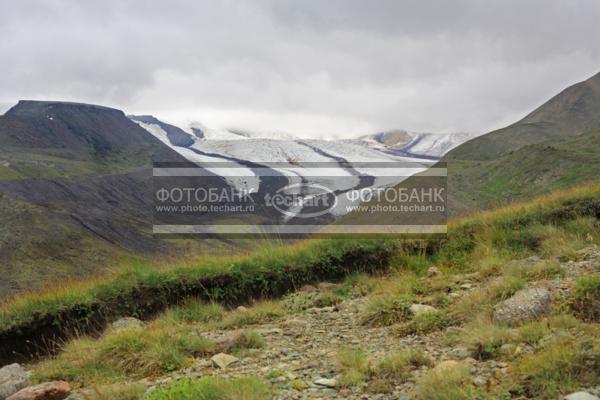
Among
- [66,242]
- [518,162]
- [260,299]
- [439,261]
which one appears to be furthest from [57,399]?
[66,242]

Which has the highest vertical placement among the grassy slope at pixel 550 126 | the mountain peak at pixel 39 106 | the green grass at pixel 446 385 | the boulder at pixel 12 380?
the mountain peak at pixel 39 106

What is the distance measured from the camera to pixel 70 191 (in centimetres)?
7931

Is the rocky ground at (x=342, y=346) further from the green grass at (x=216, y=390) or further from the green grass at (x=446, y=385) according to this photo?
the green grass at (x=216, y=390)

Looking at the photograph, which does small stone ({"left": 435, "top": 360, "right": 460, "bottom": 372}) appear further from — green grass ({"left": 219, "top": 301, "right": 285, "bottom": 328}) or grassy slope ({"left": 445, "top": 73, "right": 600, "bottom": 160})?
grassy slope ({"left": 445, "top": 73, "right": 600, "bottom": 160})

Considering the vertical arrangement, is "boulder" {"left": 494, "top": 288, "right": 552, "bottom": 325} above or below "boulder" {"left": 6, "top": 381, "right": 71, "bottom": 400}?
above

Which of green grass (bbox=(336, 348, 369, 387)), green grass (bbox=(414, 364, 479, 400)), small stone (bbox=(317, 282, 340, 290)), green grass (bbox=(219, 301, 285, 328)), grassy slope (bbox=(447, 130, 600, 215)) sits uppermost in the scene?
grassy slope (bbox=(447, 130, 600, 215))

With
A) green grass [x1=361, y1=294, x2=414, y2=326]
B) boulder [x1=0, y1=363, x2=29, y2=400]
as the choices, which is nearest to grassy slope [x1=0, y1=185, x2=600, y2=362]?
boulder [x1=0, y1=363, x2=29, y2=400]

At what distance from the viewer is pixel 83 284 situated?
845cm

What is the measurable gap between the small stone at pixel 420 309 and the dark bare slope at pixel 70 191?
25.4 ft

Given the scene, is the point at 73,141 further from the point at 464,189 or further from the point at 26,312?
the point at 26,312

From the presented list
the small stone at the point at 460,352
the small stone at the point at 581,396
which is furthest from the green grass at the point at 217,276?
the small stone at the point at 581,396

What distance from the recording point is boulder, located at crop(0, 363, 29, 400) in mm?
5523

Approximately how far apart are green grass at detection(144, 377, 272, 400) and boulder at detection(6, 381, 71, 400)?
A: 147 centimetres

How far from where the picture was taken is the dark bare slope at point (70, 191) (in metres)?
46.6
